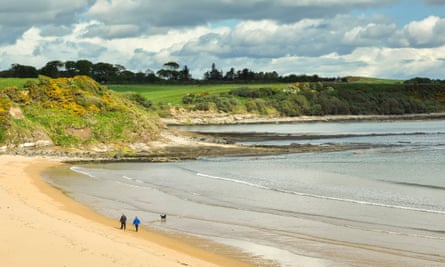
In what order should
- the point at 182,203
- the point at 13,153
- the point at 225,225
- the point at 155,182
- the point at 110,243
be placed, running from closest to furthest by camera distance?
the point at 110,243 → the point at 225,225 → the point at 182,203 → the point at 155,182 → the point at 13,153

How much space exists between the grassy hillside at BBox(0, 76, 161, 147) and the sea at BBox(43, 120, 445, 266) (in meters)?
10.1


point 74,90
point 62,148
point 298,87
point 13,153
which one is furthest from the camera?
point 298,87

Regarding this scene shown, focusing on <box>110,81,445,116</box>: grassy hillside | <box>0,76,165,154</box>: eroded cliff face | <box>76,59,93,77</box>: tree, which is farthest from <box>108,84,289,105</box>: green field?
<box>0,76,165,154</box>: eroded cliff face

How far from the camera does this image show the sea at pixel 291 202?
23.2 m

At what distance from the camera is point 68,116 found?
65.1 m

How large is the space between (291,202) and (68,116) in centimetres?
3710

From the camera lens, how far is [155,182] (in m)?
43.3

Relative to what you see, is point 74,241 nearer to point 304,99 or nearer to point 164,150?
point 164,150

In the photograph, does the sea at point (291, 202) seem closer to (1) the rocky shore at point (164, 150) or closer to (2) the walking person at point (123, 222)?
(2) the walking person at point (123, 222)

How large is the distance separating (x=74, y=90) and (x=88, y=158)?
15.2 meters

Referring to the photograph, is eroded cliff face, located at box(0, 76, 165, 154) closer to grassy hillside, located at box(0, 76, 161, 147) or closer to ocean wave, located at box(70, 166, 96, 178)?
grassy hillside, located at box(0, 76, 161, 147)

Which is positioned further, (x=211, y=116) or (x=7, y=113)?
(x=211, y=116)

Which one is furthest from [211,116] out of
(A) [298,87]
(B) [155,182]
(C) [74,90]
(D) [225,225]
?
(D) [225,225]

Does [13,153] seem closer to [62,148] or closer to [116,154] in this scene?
[62,148]
